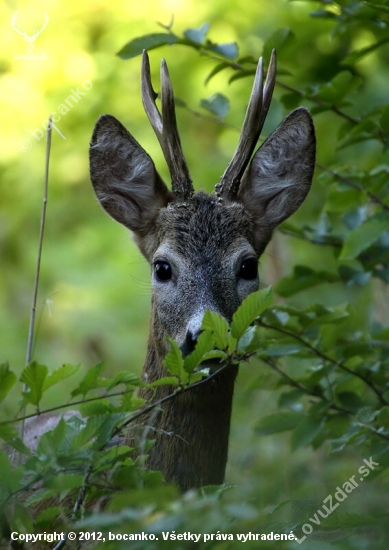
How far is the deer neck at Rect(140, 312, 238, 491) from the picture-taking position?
3.77 metres

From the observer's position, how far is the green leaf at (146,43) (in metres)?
4.11

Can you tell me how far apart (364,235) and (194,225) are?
2.74ft

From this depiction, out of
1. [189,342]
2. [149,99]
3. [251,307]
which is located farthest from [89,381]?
[149,99]

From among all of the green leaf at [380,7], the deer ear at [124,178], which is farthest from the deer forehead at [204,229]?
the green leaf at [380,7]

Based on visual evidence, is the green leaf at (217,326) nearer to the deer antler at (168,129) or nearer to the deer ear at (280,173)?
the deer antler at (168,129)

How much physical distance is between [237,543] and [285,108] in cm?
293

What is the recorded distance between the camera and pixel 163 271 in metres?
4.12

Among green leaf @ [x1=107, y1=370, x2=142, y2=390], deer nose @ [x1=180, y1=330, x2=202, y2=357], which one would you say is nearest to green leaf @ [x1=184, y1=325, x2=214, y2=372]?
green leaf @ [x1=107, y1=370, x2=142, y2=390]

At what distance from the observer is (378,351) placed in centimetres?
417

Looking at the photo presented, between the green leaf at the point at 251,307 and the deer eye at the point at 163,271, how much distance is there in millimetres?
1493

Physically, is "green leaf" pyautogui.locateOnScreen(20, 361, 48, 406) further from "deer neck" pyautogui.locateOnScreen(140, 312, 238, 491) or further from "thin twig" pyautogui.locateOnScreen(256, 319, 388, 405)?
"thin twig" pyautogui.locateOnScreen(256, 319, 388, 405)

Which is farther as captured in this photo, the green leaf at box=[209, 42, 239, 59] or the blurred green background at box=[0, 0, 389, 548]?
the blurred green background at box=[0, 0, 389, 548]

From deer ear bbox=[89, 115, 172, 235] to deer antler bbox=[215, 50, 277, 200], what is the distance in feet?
1.08

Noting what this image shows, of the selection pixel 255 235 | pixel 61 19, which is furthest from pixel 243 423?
pixel 61 19
